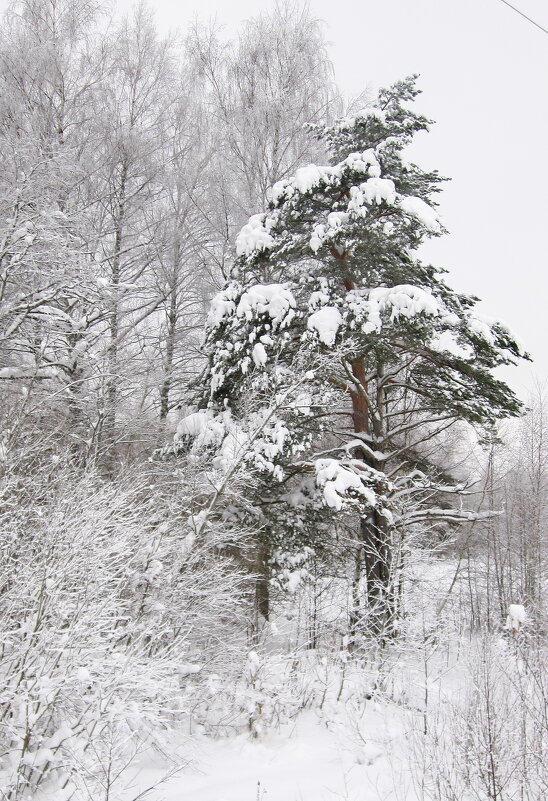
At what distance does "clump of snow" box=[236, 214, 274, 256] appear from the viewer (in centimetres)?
949

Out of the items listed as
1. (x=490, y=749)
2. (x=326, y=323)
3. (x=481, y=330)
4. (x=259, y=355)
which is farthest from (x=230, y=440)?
(x=490, y=749)

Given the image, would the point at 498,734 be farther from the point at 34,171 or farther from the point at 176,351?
the point at 176,351

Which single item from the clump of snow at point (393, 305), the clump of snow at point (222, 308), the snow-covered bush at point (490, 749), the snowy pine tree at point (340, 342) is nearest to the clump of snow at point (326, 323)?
the snowy pine tree at point (340, 342)

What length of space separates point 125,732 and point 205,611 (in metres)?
2.08

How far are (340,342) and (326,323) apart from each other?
58cm

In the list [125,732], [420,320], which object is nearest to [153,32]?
[420,320]

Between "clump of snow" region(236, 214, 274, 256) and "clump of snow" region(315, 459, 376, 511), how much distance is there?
→ 3.76 meters

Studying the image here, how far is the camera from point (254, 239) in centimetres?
952

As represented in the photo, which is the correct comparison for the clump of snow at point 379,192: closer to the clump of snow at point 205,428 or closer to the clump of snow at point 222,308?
the clump of snow at point 222,308

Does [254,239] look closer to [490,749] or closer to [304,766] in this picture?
[304,766]

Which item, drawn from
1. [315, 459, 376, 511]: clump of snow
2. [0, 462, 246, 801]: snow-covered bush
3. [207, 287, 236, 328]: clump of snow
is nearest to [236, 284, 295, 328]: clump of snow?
[207, 287, 236, 328]: clump of snow

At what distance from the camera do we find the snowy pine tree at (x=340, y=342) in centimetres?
837

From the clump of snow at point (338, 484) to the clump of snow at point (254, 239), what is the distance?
3.76 metres

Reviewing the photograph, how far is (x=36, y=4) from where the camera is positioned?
13031mm
